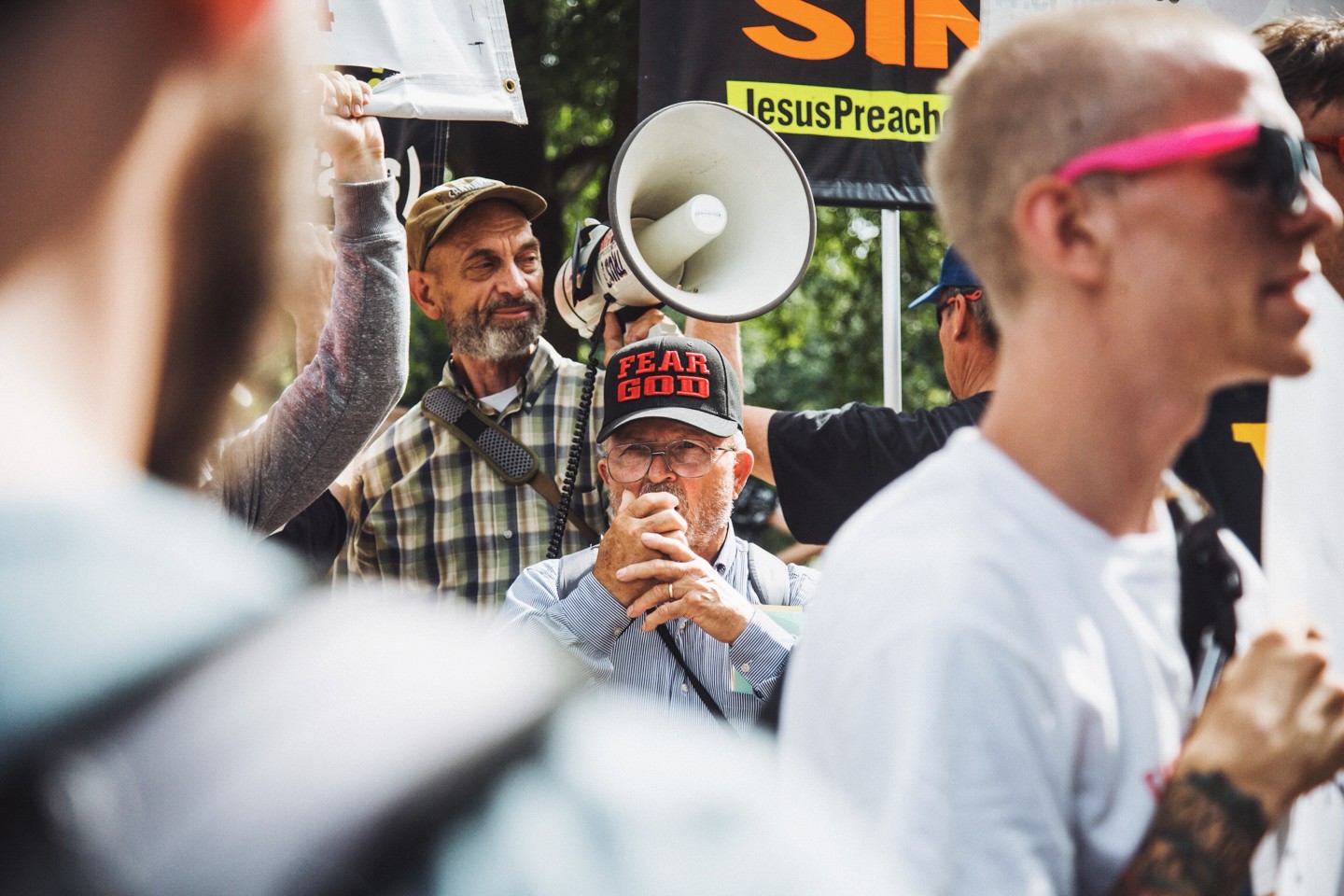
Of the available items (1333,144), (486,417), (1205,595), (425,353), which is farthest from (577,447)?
(425,353)

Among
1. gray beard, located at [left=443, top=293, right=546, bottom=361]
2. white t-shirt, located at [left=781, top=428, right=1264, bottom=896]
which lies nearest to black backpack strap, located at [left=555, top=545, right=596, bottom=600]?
gray beard, located at [left=443, top=293, right=546, bottom=361]

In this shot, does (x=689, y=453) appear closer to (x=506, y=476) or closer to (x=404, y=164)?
(x=506, y=476)

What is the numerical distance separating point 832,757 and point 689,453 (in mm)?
2034

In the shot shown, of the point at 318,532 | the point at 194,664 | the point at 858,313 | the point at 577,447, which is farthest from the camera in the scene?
the point at 858,313

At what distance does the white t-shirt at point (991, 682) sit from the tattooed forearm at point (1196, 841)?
17 millimetres

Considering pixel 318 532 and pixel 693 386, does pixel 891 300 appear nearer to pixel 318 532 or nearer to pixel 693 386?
pixel 693 386

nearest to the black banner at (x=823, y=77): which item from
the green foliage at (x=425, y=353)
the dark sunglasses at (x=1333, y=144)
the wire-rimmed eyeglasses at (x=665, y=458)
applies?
the wire-rimmed eyeglasses at (x=665, y=458)

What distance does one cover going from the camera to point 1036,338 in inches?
48.4

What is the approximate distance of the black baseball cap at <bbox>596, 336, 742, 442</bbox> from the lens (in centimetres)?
311

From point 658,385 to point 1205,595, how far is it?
1994 mm

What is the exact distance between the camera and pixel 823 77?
174 inches

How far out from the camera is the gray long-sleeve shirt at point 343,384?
1.96 m

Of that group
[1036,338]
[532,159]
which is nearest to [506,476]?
[1036,338]

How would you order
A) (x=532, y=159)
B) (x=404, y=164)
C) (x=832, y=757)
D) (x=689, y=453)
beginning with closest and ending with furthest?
(x=832, y=757) → (x=689, y=453) → (x=404, y=164) → (x=532, y=159)
